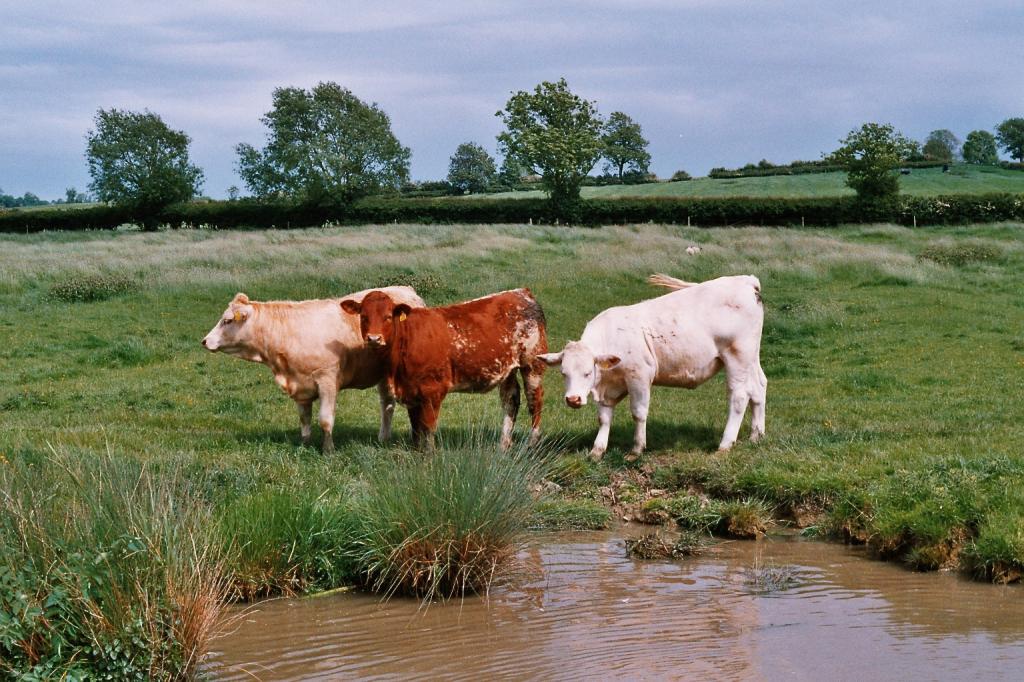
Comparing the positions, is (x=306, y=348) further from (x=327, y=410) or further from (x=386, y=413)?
(x=386, y=413)

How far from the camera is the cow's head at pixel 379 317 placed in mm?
12742

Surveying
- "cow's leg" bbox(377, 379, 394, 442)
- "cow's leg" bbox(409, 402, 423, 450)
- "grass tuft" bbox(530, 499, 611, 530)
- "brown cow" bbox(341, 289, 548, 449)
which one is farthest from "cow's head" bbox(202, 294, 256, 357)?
"grass tuft" bbox(530, 499, 611, 530)

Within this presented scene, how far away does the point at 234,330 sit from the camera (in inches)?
540

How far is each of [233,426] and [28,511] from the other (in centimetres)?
799

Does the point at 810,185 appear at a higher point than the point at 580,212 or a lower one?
higher

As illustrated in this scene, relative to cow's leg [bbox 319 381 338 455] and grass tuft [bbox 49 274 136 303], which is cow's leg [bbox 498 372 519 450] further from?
grass tuft [bbox 49 274 136 303]

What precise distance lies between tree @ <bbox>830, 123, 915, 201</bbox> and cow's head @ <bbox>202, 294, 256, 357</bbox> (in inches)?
2014

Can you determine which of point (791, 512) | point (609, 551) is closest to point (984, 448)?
point (791, 512)

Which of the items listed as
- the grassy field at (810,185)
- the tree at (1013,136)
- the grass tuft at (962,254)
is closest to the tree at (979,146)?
the tree at (1013,136)

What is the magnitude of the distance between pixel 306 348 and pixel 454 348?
1931mm

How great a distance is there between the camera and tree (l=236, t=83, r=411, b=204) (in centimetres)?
8575

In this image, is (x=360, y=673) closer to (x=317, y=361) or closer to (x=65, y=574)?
(x=65, y=574)

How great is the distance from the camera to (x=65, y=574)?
254 inches

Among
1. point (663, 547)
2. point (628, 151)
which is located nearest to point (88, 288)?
point (663, 547)
